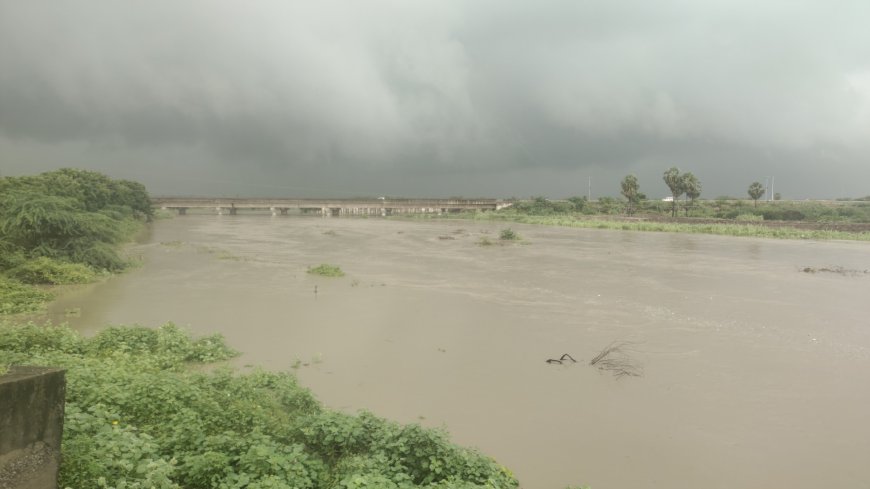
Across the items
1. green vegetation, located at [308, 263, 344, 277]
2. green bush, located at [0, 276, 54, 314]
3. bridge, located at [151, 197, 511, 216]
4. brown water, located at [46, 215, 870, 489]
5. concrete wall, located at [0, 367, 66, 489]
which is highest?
bridge, located at [151, 197, 511, 216]

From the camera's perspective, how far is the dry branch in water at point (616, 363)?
960 centimetres

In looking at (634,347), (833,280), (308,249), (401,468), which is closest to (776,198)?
(833,280)

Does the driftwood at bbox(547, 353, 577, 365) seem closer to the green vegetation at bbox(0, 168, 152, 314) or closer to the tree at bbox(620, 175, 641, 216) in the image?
the green vegetation at bbox(0, 168, 152, 314)

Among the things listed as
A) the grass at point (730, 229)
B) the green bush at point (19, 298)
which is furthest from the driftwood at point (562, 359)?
the grass at point (730, 229)

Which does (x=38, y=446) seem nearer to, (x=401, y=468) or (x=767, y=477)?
(x=401, y=468)

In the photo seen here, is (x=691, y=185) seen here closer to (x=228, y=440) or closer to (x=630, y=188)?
(x=630, y=188)

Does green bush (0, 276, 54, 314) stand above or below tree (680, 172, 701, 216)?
below

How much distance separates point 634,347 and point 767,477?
17.2 feet

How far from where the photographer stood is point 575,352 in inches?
430

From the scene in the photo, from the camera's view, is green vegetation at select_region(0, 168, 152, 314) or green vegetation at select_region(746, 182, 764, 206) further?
green vegetation at select_region(746, 182, 764, 206)

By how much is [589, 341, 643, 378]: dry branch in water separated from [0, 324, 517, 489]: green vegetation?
15.4ft

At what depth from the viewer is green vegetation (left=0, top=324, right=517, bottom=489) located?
4.45m

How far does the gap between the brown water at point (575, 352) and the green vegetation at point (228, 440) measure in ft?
4.69

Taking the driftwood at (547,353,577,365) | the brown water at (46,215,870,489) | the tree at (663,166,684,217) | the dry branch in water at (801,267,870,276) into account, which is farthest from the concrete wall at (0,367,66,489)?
the tree at (663,166,684,217)
